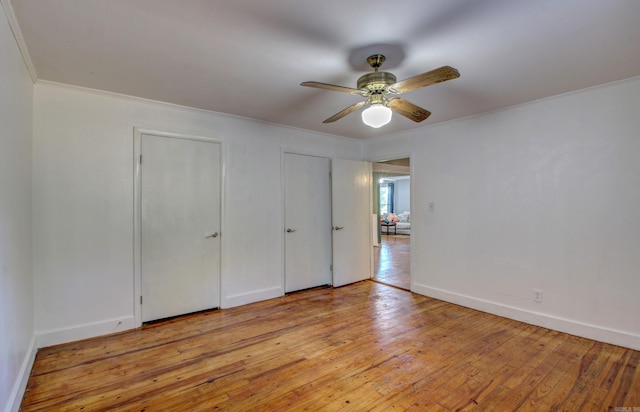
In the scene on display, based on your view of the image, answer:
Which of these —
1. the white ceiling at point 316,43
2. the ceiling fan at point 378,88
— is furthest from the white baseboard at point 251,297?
the ceiling fan at point 378,88

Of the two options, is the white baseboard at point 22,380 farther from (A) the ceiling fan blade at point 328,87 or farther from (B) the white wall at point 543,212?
(B) the white wall at point 543,212

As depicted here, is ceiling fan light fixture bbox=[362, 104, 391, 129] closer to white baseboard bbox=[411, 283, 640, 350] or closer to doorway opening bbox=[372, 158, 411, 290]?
white baseboard bbox=[411, 283, 640, 350]

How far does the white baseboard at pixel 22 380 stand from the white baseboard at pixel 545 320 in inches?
155

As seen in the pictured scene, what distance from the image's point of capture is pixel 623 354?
2416 millimetres

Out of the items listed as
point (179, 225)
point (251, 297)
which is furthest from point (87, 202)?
point (251, 297)

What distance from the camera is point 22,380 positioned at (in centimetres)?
192

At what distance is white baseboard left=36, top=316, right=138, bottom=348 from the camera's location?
254 centimetres

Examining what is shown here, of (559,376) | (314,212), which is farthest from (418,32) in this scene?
(314,212)

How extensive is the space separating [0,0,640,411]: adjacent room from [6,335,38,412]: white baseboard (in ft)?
0.11

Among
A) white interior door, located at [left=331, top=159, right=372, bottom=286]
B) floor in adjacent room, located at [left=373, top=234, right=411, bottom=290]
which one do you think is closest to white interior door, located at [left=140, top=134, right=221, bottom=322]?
white interior door, located at [left=331, top=159, right=372, bottom=286]

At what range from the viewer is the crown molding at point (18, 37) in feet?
5.11

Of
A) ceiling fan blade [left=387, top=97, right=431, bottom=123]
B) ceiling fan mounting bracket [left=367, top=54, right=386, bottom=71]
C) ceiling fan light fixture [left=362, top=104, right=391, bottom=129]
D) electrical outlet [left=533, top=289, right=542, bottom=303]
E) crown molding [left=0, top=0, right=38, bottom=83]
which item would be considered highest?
crown molding [left=0, top=0, right=38, bottom=83]

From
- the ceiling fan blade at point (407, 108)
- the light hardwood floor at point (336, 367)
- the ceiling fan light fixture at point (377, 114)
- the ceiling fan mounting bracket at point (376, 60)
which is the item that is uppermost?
the ceiling fan mounting bracket at point (376, 60)

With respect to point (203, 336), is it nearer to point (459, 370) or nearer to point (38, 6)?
point (459, 370)
